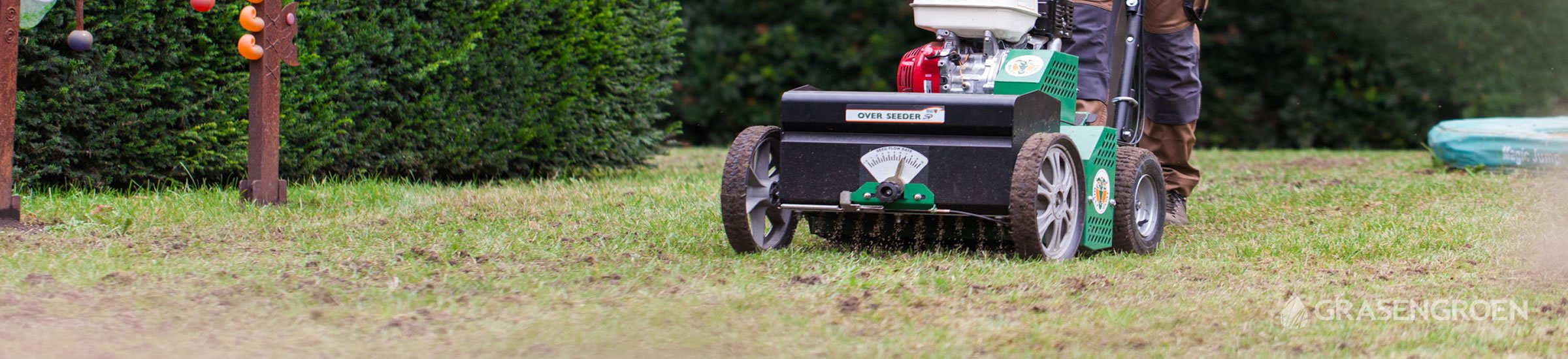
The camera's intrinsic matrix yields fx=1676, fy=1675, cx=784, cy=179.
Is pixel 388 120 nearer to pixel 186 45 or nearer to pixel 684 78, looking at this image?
pixel 186 45

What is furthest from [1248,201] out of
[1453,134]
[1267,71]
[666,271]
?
[1267,71]

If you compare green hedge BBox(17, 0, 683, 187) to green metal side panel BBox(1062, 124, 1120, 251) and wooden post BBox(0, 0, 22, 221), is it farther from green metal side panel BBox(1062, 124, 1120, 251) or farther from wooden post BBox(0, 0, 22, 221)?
green metal side panel BBox(1062, 124, 1120, 251)

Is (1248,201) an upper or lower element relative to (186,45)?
lower

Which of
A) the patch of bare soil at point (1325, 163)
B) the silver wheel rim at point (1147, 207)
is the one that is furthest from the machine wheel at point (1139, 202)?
the patch of bare soil at point (1325, 163)

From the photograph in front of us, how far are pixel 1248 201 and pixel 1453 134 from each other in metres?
1.86

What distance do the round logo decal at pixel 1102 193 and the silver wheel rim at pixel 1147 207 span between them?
0.27 meters

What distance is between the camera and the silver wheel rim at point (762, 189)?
4051 millimetres

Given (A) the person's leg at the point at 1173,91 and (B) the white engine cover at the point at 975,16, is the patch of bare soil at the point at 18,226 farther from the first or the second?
(A) the person's leg at the point at 1173,91

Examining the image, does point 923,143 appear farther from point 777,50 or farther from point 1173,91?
point 777,50

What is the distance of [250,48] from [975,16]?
220 centimetres

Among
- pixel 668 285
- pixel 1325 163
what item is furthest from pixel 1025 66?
pixel 1325 163

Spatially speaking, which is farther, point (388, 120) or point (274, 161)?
point (388, 120)

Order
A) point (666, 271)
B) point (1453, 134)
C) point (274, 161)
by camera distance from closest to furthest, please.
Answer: point (666, 271), point (274, 161), point (1453, 134)

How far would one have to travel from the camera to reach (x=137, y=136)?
5.23 meters
